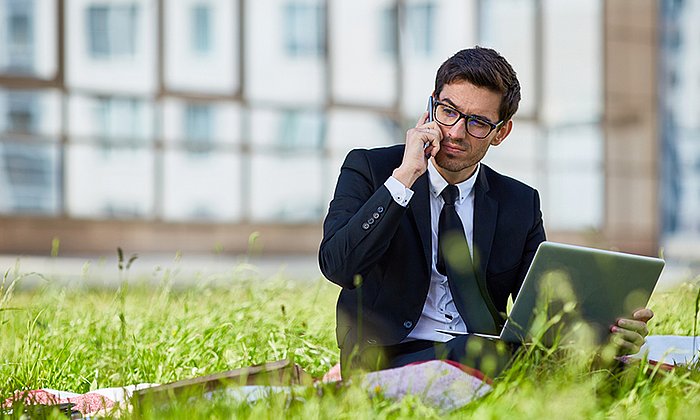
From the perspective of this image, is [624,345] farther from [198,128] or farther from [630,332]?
[198,128]

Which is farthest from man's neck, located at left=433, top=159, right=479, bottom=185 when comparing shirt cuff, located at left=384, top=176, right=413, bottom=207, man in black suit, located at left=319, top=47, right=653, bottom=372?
shirt cuff, located at left=384, top=176, right=413, bottom=207

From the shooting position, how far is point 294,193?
14008mm

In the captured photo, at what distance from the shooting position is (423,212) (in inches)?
124

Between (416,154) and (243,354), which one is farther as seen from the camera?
(243,354)

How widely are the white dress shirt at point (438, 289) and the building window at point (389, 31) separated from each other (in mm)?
11318

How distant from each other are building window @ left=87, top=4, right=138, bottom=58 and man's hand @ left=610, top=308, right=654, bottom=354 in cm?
1107

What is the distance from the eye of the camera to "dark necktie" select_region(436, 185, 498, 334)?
312 cm

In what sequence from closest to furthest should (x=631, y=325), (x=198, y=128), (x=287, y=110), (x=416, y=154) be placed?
(x=631, y=325) → (x=416, y=154) → (x=198, y=128) → (x=287, y=110)

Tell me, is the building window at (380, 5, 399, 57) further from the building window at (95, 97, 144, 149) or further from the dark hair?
the dark hair

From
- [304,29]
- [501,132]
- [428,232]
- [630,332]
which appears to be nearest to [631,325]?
[630,332]

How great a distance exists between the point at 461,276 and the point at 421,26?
11.9 metres

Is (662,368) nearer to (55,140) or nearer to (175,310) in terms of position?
(175,310)

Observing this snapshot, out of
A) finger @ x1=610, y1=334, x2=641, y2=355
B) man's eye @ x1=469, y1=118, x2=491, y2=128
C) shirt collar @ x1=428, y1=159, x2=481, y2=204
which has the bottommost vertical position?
finger @ x1=610, y1=334, x2=641, y2=355

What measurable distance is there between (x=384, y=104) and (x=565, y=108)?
9.87ft
